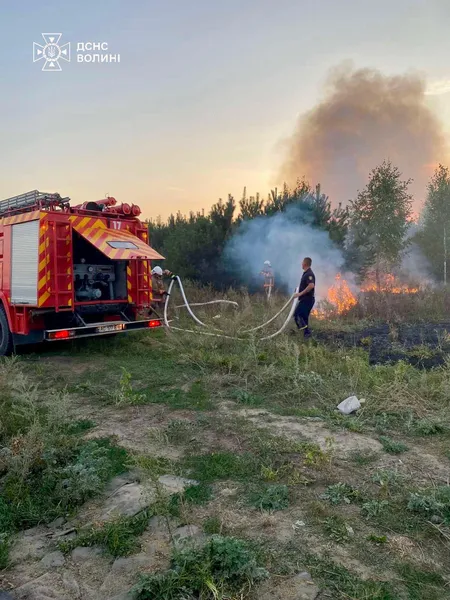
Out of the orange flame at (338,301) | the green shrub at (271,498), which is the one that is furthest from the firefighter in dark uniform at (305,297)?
the green shrub at (271,498)

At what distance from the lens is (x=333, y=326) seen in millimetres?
10562

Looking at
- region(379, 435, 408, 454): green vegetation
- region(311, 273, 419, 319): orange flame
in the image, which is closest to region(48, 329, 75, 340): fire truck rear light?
region(379, 435, 408, 454): green vegetation

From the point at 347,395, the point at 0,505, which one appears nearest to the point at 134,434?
the point at 0,505

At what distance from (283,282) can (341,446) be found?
12.1m

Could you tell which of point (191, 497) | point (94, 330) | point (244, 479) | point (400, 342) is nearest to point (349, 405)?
point (244, 479)

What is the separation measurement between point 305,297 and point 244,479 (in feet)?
20.8

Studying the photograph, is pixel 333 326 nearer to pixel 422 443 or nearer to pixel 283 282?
pixel 283 282

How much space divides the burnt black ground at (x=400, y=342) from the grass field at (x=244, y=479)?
3.47ft

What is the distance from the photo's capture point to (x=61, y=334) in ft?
24.0

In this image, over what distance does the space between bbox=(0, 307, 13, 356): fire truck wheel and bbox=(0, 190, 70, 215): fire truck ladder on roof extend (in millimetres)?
1925

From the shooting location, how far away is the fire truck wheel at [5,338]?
26.8 feet

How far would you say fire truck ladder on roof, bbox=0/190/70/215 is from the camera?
776cm

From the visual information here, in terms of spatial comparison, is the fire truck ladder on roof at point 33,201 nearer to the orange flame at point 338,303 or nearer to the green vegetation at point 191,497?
the green vegetation at point 191,497

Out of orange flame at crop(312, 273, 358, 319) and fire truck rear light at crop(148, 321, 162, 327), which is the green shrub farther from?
orange flame at crop(312, 273, 358, 319)
